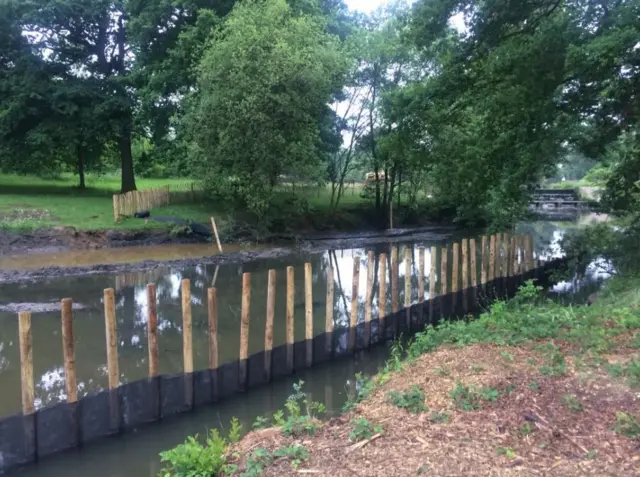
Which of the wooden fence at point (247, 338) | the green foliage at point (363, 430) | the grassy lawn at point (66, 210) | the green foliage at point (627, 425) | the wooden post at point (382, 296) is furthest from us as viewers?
the grassy lawn at point (66, 210)

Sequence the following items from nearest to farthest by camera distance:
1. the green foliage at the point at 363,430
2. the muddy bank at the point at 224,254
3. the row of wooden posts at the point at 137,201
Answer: the green foliage at the point at 363,430, the muddy bank at the point at 224,254, the row of wooden posts at the point at 137,201

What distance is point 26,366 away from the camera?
7.38m

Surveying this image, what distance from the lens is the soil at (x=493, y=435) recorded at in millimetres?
4863

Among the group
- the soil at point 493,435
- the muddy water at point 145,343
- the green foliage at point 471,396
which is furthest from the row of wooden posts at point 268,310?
the green foliage at point 471,396

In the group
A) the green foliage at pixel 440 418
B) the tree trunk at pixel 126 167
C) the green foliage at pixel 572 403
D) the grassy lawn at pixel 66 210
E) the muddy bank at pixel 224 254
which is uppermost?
the tree trunk at pixel 126 167

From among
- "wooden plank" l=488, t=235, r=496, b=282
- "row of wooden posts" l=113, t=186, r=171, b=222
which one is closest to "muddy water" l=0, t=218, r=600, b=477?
"wooden plank" l=488, t=235, r=496, b=282

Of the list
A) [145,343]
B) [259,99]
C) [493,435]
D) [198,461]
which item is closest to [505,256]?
[145,343]

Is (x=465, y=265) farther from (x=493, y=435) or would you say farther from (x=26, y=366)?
(x=26, y=366)

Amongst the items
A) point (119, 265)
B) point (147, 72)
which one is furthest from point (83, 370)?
point (147, 72)

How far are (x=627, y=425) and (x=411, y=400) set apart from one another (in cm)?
219

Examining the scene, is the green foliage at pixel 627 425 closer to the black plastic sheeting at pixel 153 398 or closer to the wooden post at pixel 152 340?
the black plastic sheeting at pixel 153 398

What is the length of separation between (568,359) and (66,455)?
6.83m

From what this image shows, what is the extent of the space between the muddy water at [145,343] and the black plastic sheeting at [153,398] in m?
0.20

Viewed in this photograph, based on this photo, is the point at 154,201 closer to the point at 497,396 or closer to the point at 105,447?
the point at 105,447
